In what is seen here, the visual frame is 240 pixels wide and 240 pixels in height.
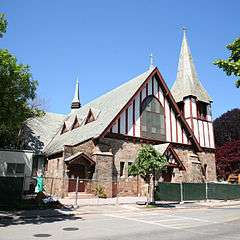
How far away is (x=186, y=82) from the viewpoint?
123 ft

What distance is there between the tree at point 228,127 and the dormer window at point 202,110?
61.5 feet

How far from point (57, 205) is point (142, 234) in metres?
9.70

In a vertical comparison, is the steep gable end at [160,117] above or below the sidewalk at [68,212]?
above

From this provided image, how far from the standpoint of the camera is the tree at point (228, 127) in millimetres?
54000

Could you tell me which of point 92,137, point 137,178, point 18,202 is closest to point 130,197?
point 137,178

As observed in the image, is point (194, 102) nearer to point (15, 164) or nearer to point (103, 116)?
point (103, 116)

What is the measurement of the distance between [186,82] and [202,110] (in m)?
3.67

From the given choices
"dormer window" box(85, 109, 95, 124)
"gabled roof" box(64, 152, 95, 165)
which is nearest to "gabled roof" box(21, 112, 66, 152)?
"dormer window" box(85, 109, 95, 124)

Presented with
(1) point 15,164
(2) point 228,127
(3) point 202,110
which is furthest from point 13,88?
(2) point 228,127

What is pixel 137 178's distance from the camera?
2903cm

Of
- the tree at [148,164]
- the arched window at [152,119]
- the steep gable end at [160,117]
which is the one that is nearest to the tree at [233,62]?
the tree at [148,164]

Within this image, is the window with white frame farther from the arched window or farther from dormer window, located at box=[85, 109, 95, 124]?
the arched window

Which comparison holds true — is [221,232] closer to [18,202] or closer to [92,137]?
[18,202]

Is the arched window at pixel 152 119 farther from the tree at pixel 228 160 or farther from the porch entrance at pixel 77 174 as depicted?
the tree at pixel 228 160
